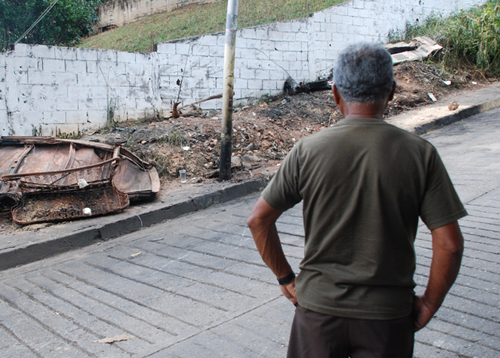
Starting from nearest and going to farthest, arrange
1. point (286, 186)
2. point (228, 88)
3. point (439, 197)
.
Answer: point (439, 197), point (286, 186), point (228, 88)

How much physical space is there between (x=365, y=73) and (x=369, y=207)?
18.2 inches

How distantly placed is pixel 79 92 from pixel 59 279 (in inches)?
228

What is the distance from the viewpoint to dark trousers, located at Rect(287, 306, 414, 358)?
1450 millimetres

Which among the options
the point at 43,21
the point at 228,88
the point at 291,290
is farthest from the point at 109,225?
the point at 43,21

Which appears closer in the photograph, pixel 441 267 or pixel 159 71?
pixel 441 267

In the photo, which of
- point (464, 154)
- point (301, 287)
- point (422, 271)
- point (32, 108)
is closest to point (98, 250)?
point (422, 271)

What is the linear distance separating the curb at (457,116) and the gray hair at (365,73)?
29.9ft

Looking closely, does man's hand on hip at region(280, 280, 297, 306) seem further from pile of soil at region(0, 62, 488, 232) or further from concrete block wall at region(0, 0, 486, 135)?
concrete block wall at region(0, 0, 486, 135)

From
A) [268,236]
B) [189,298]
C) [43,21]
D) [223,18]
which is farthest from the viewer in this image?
[223,18]

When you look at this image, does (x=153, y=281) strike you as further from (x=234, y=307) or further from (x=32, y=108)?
(x=32, y=108)

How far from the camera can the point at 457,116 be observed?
11.1 m

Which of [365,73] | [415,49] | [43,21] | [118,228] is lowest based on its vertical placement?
[118,228]

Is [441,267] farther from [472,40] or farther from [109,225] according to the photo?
[472,40]

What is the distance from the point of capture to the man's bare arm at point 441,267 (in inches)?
58.4
